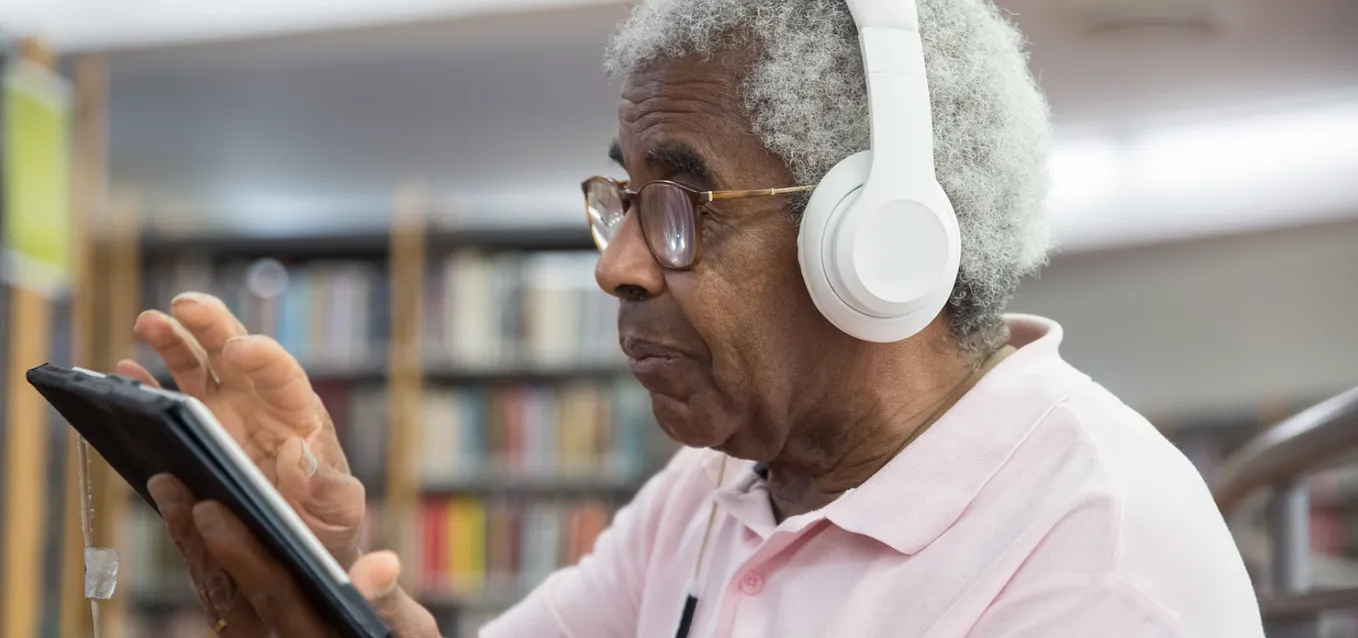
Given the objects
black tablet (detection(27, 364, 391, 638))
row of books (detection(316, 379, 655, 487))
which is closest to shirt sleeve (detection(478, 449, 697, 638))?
black tablet (detection(27, 364, 391, 638))

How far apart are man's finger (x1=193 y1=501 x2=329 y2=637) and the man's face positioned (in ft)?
1.17

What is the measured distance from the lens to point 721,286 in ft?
3.20

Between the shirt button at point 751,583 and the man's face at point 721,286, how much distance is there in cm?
11

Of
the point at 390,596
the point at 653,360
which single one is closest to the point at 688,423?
the point at 653,360

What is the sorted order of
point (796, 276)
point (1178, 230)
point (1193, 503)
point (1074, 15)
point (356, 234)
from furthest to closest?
point (1178, 230) < point (356, 234) < point (1074, 15) < point (796, 276) < point (1193, 503)

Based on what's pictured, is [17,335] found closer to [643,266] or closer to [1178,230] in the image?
[643,266]

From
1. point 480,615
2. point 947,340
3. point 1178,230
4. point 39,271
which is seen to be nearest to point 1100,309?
point 1178,230

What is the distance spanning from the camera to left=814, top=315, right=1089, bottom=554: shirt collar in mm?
906

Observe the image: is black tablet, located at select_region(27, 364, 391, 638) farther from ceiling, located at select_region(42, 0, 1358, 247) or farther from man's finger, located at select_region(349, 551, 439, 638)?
ceiling, located at select_region(42, 0, 1358, 247)

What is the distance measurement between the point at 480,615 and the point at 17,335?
1.98 m

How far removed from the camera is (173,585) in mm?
4324

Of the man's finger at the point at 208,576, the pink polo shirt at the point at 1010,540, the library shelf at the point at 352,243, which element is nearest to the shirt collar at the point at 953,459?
the pink polo shirt at the point at 1010,540

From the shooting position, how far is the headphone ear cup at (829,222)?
3.00 ft

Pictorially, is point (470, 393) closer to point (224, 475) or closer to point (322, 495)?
point (322, 495)
